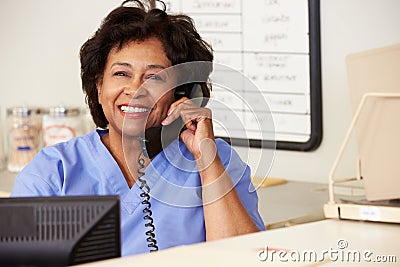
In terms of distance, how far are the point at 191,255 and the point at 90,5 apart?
2.14 meters

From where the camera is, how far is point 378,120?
5.24 ft

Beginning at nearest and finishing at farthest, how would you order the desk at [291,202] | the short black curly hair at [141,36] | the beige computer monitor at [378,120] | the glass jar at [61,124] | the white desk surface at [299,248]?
the white desk surface at [299,248] < the beige computer monitor at [378,120] < the short black curly hair at [141,36] < the desk at [291,202] < the glass jar at [61,124]

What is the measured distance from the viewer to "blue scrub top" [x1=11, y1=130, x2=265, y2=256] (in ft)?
5.57

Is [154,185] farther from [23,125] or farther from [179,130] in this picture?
[23,125]

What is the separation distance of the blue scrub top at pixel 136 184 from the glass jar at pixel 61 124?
41.3 inches

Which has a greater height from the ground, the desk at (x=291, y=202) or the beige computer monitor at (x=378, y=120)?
the beige computer monitor at (x=378, y=120)

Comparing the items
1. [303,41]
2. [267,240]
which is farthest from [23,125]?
[267,240]

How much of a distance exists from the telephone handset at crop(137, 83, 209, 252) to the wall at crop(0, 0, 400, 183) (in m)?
0.82

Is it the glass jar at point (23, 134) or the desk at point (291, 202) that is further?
the glass jar at point (23, 134)

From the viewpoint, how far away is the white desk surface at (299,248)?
0.99m

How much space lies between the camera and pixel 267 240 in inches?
45.8

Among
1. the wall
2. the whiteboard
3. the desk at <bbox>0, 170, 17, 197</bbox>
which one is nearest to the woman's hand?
the whiteboard

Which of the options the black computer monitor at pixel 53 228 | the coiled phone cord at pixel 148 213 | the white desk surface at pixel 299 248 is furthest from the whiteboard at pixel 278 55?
the black computer monitor at pixel 53 228

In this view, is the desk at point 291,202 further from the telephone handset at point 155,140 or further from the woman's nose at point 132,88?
the woman's nose at point 132,88
